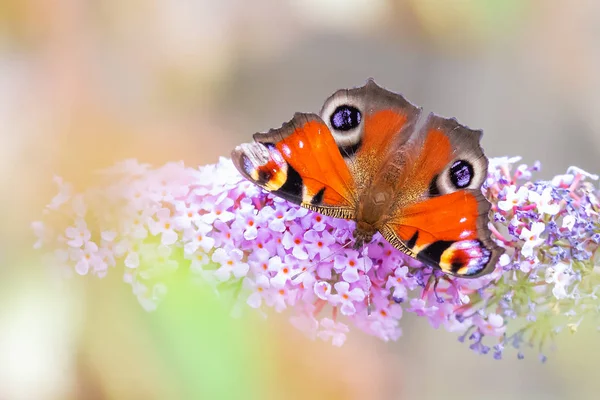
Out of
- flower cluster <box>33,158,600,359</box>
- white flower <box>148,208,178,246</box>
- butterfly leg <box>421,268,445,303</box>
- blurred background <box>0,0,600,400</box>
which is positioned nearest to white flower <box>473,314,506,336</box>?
flower cluster <box>33,158,600,359</box>

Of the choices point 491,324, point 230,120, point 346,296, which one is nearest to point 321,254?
point 346,296

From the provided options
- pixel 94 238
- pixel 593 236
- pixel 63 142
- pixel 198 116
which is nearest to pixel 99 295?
pixel 94 238

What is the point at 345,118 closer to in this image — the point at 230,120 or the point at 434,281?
the point at 434,281

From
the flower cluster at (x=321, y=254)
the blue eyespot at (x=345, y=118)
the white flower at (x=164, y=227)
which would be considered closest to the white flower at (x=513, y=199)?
the flower cluster at (x=321, y=254)

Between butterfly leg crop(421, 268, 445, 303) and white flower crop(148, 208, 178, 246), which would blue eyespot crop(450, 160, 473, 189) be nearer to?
butterfly leg crop(421, 268, 445, 303)

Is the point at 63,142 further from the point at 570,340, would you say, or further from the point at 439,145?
the point at 570,340

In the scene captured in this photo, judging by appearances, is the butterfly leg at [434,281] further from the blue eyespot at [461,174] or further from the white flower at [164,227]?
the white flower at [164,227]
